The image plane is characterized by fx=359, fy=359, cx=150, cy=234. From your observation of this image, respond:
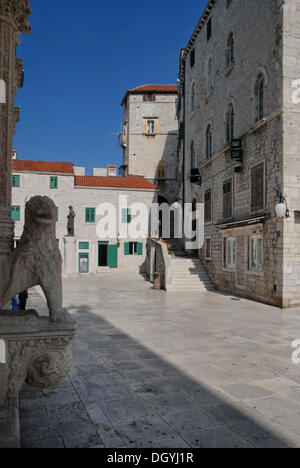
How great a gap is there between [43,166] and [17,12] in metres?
25.8

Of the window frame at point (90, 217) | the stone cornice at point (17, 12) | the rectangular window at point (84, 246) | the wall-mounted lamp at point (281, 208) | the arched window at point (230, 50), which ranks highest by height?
the arched window at point (230, 50)

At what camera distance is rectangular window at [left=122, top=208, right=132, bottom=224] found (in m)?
28.2

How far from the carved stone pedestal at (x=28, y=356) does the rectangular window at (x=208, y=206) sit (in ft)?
52.5

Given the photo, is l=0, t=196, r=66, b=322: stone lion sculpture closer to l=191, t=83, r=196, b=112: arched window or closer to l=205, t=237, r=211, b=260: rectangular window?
l=205, t=237, r=211, b=260: rectangular window

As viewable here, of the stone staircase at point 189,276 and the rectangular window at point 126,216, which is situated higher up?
the rectangular window at point 126,216

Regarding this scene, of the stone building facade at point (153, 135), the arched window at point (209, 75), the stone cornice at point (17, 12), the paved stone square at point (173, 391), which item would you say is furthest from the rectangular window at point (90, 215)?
the stone cornice at point (17, 12)

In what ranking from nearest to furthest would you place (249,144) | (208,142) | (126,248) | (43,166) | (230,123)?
(249,144) → (230,123) → (208,142) → (126,248) → (43,166)

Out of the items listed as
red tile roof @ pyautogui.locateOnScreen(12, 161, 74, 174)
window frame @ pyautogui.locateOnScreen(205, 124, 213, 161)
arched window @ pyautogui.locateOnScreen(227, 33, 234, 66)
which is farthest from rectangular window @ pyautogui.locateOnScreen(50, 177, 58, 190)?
arched window @ pyautogui.locateOnScreen(227, 33, 234, 66)

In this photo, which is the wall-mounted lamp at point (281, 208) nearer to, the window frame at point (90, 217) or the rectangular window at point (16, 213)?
the window frame at point (90, 217)

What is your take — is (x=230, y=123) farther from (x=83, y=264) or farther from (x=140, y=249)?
(x=83, y=264)

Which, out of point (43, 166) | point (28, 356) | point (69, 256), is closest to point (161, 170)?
point (43, 166)

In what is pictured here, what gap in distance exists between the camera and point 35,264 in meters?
2.91

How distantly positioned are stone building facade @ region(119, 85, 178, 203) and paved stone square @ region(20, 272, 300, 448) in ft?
94.1

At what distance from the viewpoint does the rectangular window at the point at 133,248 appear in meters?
27.7
